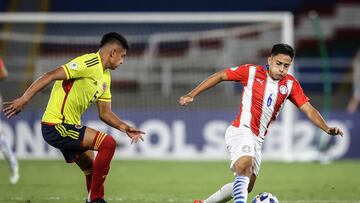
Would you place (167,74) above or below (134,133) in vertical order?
above

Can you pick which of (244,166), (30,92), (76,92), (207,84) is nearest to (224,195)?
(244,166)

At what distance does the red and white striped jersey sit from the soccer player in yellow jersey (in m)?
1.09

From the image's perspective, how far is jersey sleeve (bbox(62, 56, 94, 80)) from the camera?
779 cm

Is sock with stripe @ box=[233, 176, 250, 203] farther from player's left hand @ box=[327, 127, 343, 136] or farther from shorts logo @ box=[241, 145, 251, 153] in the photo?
player's left hand @ box=[327, 127, 343, 136]

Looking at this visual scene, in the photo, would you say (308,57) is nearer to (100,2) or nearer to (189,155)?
(100,2)

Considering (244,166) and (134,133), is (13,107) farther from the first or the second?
(244,166)

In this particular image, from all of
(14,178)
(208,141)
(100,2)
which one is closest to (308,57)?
(100,2)

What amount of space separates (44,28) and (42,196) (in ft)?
Answer: 27.1

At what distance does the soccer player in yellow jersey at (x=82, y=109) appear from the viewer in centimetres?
785

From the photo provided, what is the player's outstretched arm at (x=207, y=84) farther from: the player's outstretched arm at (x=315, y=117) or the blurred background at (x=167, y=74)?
the blurred background at (x=167, y=74)

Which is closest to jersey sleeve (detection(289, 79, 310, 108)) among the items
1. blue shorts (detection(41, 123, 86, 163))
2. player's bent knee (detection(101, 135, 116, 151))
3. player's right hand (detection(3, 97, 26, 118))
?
player's bent knee (detection(101, 135, 116, 151))

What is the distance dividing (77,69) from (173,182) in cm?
475

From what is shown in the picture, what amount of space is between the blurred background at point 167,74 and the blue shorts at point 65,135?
859 cm

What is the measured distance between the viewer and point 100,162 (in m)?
7.82
